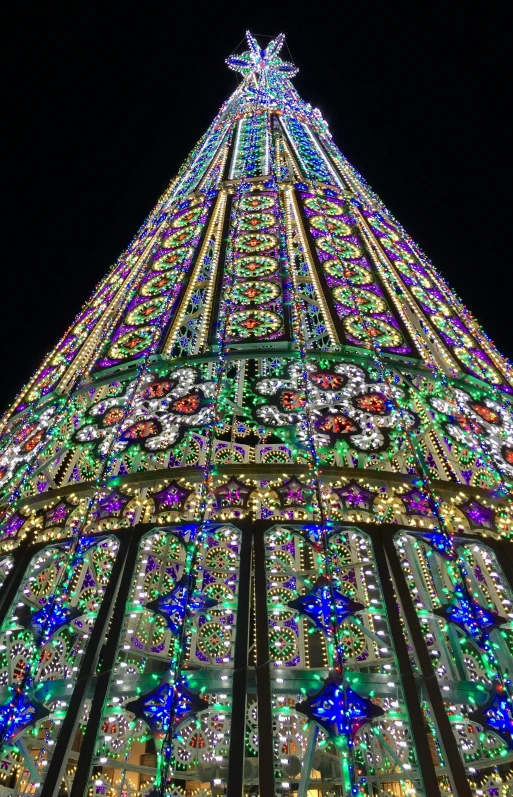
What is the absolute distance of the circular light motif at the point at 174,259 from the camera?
1093 centimetres

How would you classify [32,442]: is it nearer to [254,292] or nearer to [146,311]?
[146,311]

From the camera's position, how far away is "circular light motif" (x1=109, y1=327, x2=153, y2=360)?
872 centimetres

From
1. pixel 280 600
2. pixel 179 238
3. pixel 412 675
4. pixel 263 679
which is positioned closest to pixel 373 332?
pixel 280 600

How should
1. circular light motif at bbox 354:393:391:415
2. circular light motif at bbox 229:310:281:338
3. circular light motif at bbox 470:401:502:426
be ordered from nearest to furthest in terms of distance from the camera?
circular light motif at bbox 354:393:391:415, circular light motif at bbox 470:401:502:426, circular light motif at bbox 229:310:281:338

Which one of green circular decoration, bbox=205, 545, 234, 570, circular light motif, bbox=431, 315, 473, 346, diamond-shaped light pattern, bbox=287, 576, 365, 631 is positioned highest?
circular light motif, bbox=431, 315, 473, 346

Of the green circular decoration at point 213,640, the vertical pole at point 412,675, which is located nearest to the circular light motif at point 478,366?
the vertical pole at point 412,675

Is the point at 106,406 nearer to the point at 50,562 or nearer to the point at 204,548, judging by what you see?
the point at 50,562

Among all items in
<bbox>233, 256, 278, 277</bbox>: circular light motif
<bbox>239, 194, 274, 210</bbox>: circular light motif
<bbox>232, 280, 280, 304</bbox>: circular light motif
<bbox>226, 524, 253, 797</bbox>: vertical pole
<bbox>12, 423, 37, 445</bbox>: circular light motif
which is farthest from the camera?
<bbox>239, 194, 274, 210</bbox>: circular light motif

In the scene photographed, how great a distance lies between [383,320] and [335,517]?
163 inches

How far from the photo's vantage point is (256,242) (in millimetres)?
10938

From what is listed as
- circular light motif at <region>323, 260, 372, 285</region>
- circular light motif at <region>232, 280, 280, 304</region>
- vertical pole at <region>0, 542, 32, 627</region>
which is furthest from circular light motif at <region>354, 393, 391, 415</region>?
vertical pole at <region>0, 542, 32, 627</region>

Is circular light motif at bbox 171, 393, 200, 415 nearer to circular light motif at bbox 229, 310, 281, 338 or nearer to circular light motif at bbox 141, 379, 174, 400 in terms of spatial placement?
circular light motif at bbox 141, 379, 174, 400

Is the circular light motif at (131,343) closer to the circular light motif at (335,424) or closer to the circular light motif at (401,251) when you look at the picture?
the circular light motif at (335,424)

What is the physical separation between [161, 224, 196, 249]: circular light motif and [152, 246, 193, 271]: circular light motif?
0.99ft
